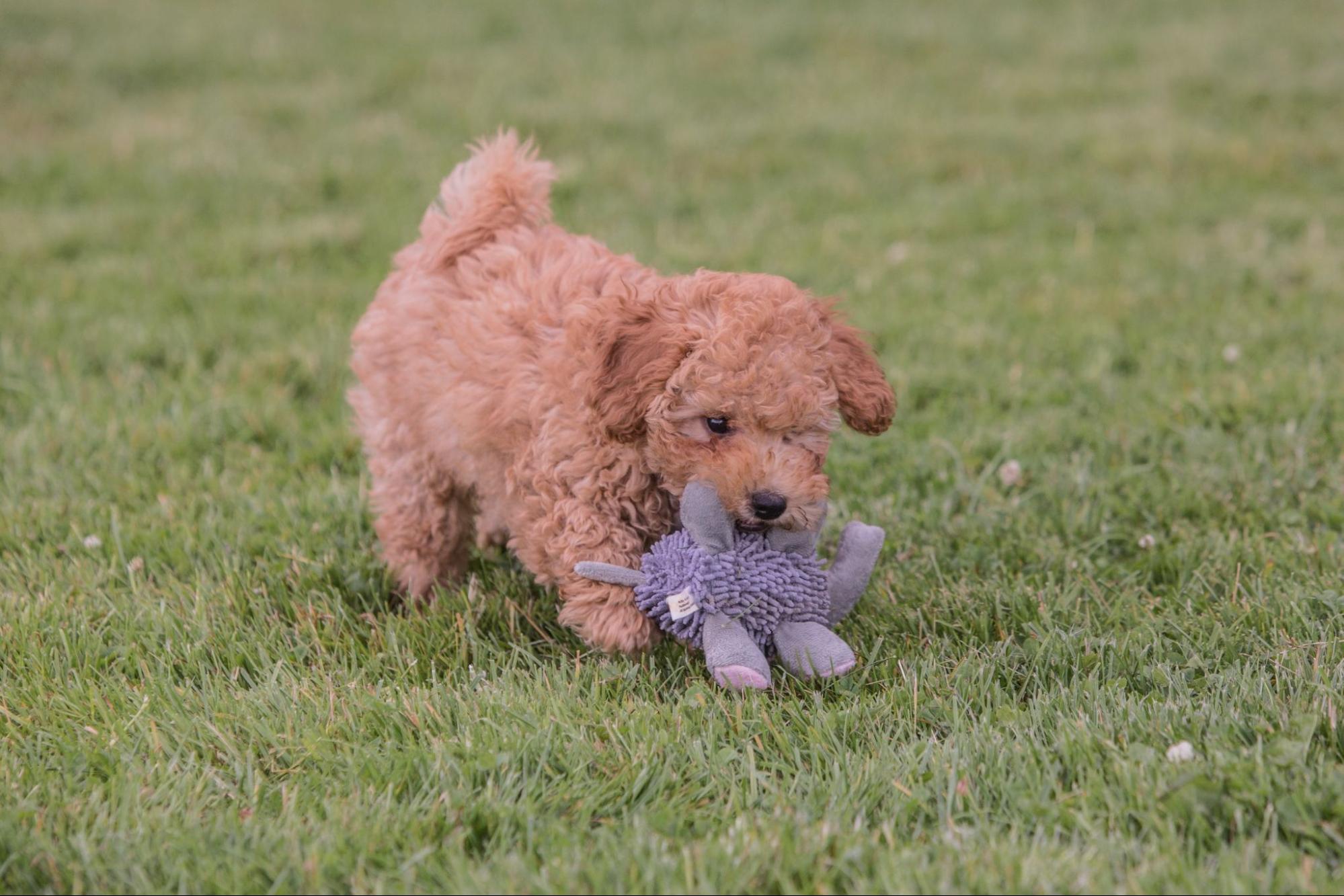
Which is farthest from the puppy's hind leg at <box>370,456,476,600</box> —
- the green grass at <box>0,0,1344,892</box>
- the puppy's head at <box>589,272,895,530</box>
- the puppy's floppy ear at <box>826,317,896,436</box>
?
the puppy's floppy ear at <box>826,317,896,436</box>

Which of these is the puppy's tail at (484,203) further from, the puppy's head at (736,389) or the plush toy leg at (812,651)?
the plush toy leg at (812,651)

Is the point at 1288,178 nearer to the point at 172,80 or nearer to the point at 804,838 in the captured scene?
the point at 804,838

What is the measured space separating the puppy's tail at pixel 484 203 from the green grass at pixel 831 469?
3.47ft

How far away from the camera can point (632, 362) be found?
3227mm

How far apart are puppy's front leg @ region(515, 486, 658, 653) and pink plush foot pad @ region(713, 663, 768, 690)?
27 cm

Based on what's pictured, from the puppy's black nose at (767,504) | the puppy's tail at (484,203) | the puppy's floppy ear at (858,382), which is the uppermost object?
the puppy's tail at (484,203)

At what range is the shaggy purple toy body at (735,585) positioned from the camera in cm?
328

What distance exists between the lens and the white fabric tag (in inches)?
130

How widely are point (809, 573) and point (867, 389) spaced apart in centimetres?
50

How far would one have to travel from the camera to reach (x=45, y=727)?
3256 millimetres

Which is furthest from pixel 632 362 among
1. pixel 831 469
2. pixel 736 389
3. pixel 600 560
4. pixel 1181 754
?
pixel 831 469

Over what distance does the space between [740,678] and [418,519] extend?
1.35 meters

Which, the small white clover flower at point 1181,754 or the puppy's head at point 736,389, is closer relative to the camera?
the small white clover flower at point 1181,754

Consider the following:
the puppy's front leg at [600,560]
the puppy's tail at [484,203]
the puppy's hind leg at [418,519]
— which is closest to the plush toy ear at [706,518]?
the puppy's front leg at [600,560]
